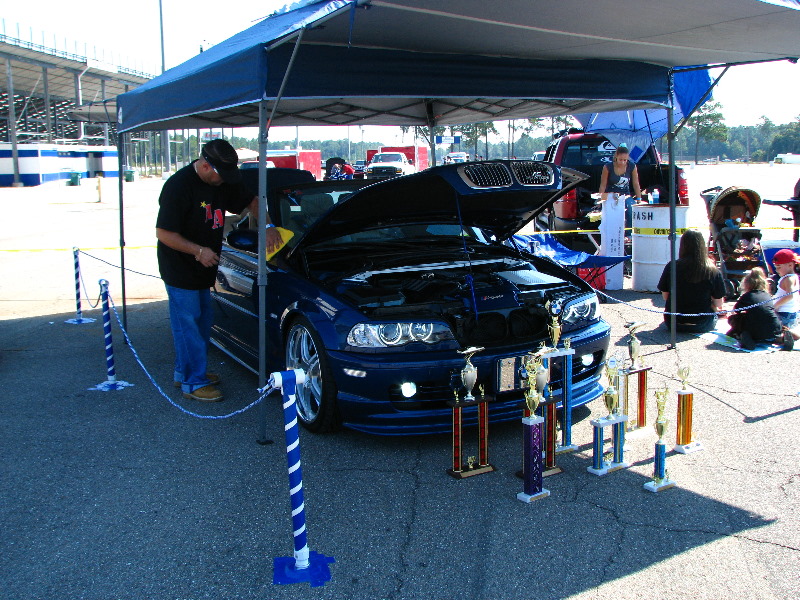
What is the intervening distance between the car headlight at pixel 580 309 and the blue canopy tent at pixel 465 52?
1.70m

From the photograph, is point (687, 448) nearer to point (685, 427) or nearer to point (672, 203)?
point (685, 427)

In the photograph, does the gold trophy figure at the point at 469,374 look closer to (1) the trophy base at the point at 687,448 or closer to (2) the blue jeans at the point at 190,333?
(1) the trophy base at the point at 687,448

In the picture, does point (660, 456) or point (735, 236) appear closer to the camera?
point (660, 456)

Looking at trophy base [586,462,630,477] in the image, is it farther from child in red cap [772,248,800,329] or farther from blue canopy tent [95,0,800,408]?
child in red cap [772,248,800,329]

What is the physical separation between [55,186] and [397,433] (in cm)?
4232

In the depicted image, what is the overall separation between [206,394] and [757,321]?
15.6 ft

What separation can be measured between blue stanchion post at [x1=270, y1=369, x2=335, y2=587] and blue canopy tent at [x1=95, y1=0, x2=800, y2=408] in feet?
5.31

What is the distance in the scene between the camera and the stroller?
8555 millimetres

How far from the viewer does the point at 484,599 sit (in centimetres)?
290

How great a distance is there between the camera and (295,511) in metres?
3.07

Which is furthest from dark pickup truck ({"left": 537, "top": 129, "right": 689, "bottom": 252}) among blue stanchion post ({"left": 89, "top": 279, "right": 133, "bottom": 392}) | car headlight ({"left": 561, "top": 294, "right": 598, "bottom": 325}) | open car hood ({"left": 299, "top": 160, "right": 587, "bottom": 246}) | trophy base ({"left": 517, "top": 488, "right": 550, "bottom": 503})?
trophy base ({"left": 517, "top": 488, "right": 550, "bottom": 503})

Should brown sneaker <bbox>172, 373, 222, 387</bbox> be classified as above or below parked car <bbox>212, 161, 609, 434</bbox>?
below

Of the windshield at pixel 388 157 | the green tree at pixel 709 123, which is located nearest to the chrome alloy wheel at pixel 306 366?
the windshield at pixel 388 157

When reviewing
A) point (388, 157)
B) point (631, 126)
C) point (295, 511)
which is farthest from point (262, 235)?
point (388, 157)
